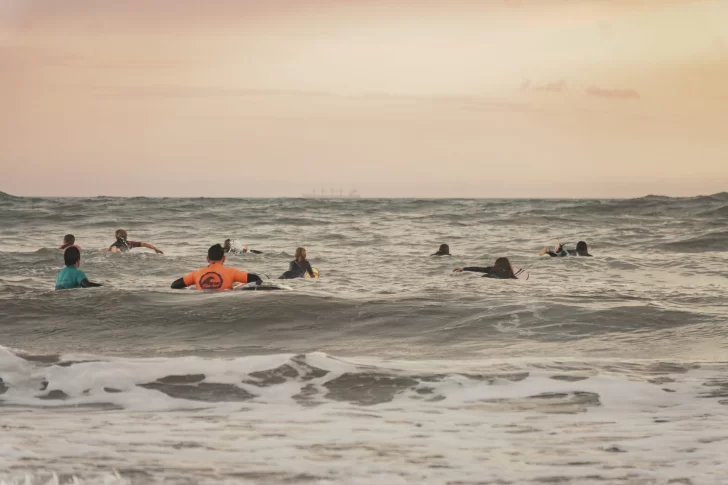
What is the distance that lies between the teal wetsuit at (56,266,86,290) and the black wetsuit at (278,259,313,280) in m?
5.12

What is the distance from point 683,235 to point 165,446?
114ft

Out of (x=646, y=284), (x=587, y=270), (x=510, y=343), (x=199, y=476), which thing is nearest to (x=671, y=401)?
(x=510, y=343)

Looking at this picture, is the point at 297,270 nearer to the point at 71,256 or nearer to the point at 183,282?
the point at 183,282

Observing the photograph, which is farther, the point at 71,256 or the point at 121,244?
the point at 121,244

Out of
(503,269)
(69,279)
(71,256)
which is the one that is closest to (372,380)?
(69,279)

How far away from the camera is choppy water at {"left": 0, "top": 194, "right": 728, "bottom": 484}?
19.3ft

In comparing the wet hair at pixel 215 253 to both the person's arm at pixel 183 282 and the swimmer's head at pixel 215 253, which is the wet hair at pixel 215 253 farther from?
the person's arm at pixel 183 282

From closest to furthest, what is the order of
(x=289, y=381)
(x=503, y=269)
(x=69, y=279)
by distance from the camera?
1. (x=289, y=381)
2. (x=69, y=279)
3. (x=503, y=269)

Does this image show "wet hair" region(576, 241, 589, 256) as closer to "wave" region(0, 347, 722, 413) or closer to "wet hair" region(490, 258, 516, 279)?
"wet hair" region(490, 258, 516, 279)

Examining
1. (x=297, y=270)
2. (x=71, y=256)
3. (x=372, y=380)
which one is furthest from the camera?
(x=297, y=270)

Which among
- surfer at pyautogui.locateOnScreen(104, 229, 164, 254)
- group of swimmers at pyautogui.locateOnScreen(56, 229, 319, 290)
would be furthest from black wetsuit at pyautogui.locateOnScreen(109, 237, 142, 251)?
group of swimmers at pyautogui.locateOnScreen(56, 229, 319, 290)

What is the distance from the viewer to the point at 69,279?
15.7 m

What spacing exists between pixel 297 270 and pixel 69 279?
5601 millimetres

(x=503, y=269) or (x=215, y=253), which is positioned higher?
(x=215, y=253)
